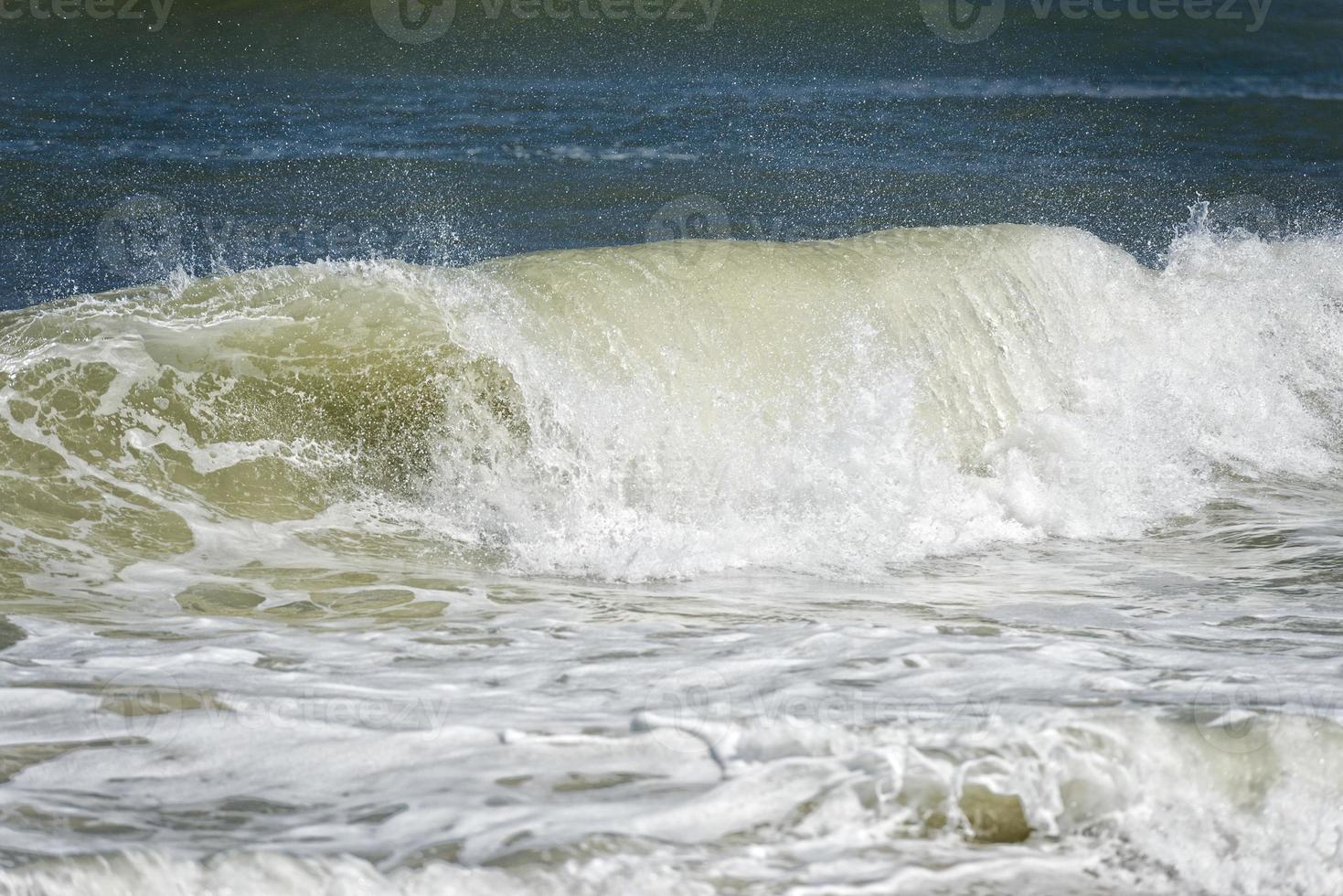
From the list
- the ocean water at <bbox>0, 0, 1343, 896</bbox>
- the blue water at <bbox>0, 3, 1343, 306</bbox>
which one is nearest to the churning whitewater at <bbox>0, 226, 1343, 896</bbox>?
the ocean water at <bbox>0, 0, 1343, 896</bbox>

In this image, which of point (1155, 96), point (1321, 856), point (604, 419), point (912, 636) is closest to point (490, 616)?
point (912, 636)

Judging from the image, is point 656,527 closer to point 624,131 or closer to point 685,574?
point 685,574

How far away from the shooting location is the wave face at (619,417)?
4594mm

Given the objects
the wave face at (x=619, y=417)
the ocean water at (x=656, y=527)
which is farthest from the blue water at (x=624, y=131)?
the wave face at (x=619, y=417)

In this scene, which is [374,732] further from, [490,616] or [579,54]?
[579,54]

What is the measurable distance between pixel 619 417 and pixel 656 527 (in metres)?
0.68

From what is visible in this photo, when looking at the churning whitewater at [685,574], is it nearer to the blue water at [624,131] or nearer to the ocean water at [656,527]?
the ocean water at [656,527]

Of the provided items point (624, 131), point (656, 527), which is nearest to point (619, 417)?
point (656, 527)

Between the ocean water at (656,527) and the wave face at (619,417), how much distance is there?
0.02 metres

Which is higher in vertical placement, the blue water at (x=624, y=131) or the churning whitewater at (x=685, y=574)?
the blue water at (x=624, y=131)

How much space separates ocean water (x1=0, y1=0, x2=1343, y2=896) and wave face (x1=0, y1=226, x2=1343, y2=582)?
0.08 ft

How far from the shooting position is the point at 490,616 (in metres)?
3.77

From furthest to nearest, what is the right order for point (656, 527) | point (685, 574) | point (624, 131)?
point (624, 131), point (656, 527), point (685, 574)

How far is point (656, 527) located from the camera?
4.66 metres
